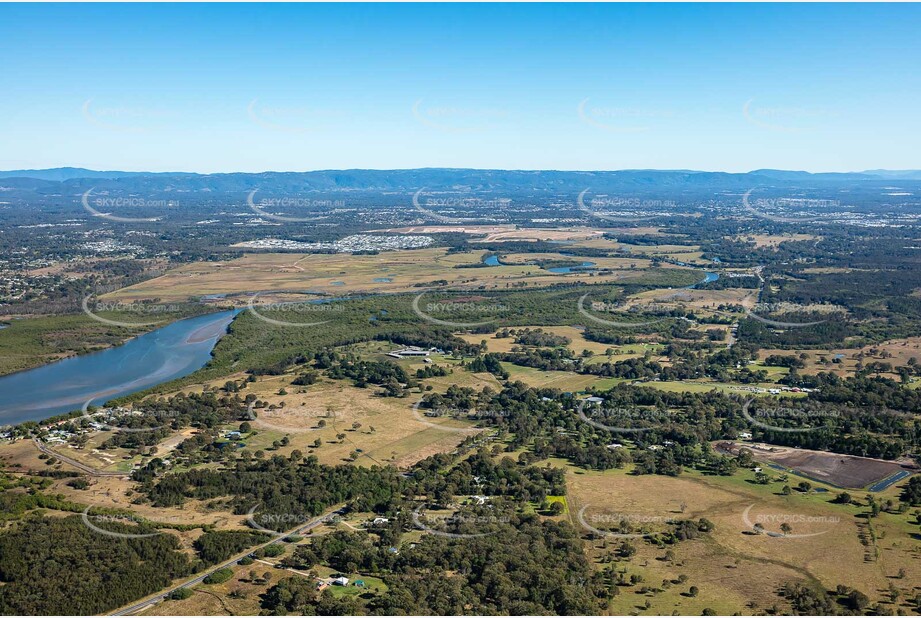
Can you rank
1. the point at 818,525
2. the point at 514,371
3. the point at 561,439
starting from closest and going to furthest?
the point at 818,525 < the point at 561,439 < the point at 514,371

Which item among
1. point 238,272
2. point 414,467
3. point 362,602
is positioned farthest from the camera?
point 238,272

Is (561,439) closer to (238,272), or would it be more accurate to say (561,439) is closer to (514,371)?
(514,371)

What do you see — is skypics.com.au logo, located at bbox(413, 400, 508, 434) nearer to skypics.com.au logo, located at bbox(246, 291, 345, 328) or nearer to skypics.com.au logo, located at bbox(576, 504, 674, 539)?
skypics.com.au logo, located at bbox(576, 504, 674, 539)

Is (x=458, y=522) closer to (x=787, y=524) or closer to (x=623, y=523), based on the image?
(x=623, y=523)

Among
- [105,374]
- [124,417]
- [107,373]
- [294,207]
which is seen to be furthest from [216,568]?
[294,207]

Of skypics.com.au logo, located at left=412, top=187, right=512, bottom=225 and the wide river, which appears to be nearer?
the wide river

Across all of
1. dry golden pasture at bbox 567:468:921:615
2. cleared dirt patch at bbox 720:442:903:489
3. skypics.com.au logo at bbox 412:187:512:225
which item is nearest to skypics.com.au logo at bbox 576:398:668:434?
cleared dirt patch at bbox 720:442:903:489

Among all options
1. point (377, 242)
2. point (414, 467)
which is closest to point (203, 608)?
point (414, 467)

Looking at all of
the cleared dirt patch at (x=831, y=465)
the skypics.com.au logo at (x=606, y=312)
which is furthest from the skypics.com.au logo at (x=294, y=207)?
the cleared dirt patch at (x=831, y=465)
